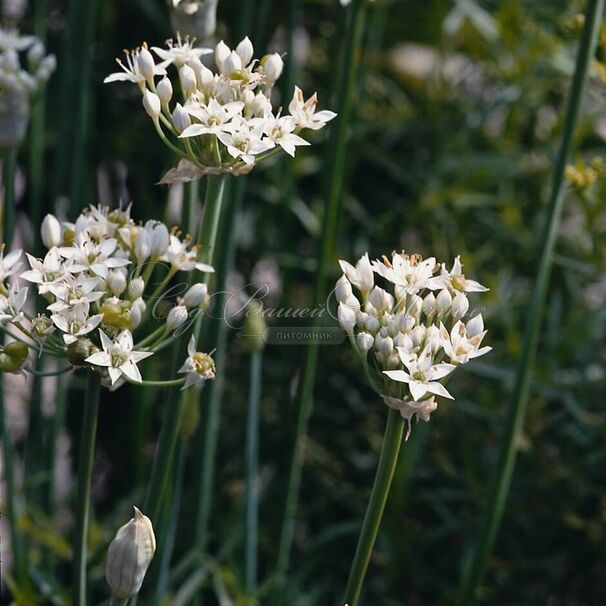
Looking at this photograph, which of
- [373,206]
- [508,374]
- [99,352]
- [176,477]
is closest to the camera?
[99,352]

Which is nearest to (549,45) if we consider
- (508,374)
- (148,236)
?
(508,374)

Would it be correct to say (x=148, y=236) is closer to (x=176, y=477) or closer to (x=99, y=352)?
(x=99, y=352)

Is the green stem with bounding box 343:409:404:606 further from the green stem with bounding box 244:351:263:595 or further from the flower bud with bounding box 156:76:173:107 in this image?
the green stem with bounding box 244:351:263:595

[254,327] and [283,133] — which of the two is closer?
[283,133]

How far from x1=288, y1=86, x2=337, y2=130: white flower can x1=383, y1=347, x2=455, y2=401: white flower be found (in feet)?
0.60

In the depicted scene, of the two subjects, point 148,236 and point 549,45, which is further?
point 549,45

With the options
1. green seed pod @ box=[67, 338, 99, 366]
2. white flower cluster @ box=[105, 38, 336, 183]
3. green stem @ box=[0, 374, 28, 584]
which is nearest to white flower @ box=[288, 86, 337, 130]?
white flower cluster @ box=[105, 38, 336, 183]

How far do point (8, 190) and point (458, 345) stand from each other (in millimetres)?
547

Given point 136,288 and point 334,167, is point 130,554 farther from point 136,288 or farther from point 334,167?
point 334,167

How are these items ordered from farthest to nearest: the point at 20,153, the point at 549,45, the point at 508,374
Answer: the point at 20,153
the point at 549,45
the point at 508,374

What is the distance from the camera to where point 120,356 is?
1.99ft

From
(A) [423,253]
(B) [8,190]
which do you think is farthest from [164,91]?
(A) [423,253]

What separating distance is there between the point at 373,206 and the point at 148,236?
3.31ft

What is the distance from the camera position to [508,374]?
→ 1.26 metres
